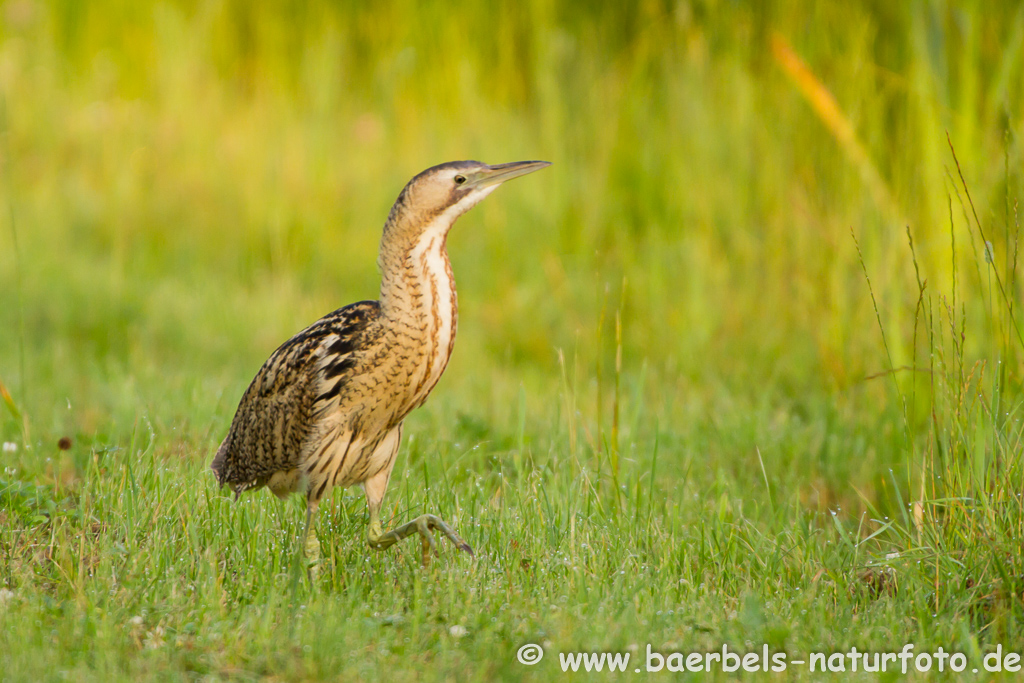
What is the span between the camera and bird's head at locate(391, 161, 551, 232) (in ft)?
14.1

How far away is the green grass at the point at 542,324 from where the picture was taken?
382cm

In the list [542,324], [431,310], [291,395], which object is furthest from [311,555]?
[542,324]

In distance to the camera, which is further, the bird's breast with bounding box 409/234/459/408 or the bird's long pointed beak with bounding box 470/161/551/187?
the bird's long pointed beak with bounding box 470/161/551/187

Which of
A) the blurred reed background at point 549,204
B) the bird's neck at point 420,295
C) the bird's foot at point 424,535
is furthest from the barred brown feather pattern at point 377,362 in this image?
the blurred reed background at point 549,204

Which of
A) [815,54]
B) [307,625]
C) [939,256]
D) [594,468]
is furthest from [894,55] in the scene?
[307,625]

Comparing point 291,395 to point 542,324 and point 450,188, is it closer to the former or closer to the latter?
point 450,188

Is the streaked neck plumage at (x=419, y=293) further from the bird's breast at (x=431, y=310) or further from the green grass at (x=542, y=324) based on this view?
the green grass at (x=542, y=324)

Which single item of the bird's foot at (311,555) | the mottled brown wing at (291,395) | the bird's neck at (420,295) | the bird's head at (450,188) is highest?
the bird's head at (450,188)

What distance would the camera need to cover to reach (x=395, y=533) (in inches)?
170

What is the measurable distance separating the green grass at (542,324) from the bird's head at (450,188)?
2.03ft

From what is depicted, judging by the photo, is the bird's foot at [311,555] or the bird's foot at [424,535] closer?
the bird's foot at [311,555]

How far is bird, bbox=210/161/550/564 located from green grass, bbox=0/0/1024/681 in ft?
0.71

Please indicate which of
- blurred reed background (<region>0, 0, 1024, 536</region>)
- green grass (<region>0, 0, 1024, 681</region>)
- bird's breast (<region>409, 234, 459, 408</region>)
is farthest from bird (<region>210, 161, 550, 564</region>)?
blurred reed background (<region>0, 0, 1024, 536</region>)

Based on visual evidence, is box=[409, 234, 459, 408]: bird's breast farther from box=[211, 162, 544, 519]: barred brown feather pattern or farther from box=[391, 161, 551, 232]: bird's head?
box=[391, 161, 551, 232]: bird's head
